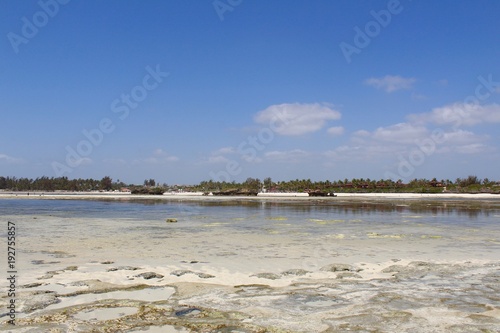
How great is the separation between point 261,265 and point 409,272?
4.18m

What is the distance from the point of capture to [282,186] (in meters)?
129

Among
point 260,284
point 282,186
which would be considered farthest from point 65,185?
point 260,284

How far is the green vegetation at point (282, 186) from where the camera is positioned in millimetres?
100562

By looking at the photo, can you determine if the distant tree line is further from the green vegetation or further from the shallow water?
the shallow water

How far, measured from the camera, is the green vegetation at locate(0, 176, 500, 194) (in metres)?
101

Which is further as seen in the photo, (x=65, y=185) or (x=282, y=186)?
(x=65, y=185)

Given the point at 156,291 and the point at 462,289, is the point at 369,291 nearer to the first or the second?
the point at 462,289

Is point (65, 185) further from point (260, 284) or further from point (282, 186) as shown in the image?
point (260, 284)

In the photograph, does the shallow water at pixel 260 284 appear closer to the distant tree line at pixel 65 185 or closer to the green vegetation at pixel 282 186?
the green vegetation at pixel 282 186

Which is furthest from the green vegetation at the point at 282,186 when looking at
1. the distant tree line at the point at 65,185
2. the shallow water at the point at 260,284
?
the shallow water at the point at 260,284

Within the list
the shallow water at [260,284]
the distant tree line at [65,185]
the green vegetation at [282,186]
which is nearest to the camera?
the shallow water at [260,284]

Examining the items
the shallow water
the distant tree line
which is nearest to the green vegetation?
the distant tree line

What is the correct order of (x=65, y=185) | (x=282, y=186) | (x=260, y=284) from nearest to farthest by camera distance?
(x=260, y=284), (x=282, y=186), (x=65, y=185)

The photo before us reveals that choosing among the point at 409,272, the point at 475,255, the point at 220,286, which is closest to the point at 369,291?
the point at 409,272
